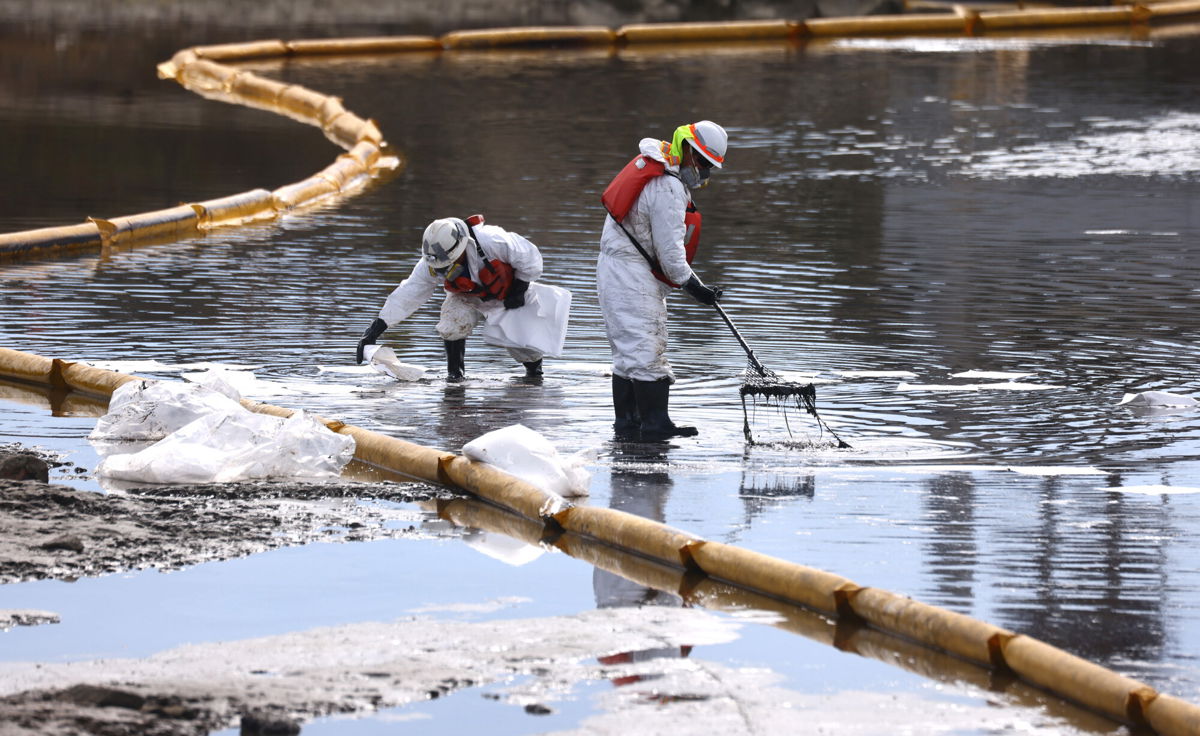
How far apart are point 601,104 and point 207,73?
227 inches

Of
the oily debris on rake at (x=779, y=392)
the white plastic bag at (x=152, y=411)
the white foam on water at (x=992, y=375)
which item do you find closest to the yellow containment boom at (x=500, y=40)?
the white foam on water at (x=992, y=375)

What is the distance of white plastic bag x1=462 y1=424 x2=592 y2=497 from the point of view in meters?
8.57

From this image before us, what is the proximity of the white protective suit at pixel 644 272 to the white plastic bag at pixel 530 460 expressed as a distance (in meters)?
1.16

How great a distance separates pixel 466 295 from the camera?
11.4 metres

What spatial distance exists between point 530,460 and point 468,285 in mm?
2823

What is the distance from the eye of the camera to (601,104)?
78.5ft

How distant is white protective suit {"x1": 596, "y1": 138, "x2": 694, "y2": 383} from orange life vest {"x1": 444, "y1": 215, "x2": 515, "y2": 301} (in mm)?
1485

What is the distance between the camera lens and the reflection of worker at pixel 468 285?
11188 millimetres

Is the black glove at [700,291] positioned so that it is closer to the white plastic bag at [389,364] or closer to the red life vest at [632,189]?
the red life vest at [632,189]

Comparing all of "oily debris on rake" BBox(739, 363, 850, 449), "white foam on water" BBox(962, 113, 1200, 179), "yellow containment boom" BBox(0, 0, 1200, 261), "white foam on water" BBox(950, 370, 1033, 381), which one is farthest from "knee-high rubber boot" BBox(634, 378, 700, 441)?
"white foam on water" BBox(962, 113, 1200, 179)

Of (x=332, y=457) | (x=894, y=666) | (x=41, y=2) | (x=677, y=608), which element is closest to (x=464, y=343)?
(x=332, y=457)

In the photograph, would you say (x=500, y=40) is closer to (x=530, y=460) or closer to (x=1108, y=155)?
(x=1108, y=155)

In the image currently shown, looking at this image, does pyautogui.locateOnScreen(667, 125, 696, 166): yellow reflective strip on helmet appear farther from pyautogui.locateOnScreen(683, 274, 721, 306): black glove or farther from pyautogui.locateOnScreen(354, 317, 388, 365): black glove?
pyautogui.locateOnScreen(354, 317, 388, 365): black glove

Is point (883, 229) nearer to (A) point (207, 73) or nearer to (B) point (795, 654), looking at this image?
(B) point (795, 654)
